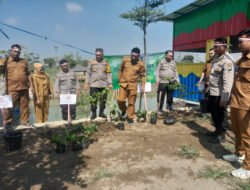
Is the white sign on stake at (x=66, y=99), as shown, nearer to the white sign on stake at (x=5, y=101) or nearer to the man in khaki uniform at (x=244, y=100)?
the white sign on stake at (x=5, y=101)

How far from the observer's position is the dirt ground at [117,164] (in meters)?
2.33

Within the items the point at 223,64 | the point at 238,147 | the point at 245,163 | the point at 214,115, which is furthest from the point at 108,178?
the point at 223,64

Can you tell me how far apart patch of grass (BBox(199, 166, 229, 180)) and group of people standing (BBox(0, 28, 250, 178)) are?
13 cm

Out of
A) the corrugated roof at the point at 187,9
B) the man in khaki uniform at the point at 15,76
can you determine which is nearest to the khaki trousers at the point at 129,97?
the man in khaki uniform at the point at 15,76

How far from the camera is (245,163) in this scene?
93.2 inches

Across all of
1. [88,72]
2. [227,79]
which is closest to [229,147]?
[227,79]

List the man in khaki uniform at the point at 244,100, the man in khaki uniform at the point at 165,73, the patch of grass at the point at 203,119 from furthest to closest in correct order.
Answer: the man in khaki uniform at the point at 165,73 < the patch of grass at the point at 203,119 < the man in khaki uniform at the point at 244,100

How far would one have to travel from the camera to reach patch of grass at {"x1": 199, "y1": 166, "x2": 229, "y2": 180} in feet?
8.05

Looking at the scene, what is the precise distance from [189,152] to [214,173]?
0.61m

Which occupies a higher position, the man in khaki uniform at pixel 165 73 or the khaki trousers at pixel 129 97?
the man in khaki uniform at pixel 165 73

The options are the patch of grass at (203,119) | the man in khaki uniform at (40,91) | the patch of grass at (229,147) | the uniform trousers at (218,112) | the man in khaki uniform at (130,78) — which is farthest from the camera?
the patch of grass at (203,119)

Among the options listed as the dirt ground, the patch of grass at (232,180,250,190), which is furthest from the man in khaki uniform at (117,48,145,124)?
the patch of grass at (232,180,250,190)

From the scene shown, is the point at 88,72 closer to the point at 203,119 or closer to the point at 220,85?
the point at 220,85

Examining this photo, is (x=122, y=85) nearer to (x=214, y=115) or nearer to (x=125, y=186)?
(x=214, y=115)
